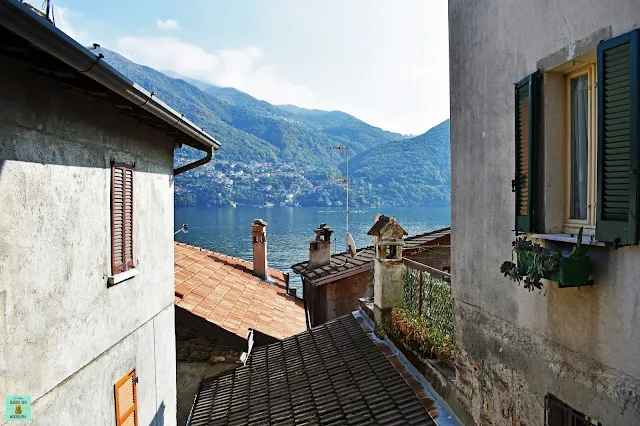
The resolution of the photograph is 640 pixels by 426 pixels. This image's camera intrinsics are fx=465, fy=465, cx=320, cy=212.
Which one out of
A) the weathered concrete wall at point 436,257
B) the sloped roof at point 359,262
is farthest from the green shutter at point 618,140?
the weathered concrete wall at point 436,257

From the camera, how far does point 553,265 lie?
3.30 metres

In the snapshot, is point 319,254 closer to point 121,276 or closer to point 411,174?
point 121,276

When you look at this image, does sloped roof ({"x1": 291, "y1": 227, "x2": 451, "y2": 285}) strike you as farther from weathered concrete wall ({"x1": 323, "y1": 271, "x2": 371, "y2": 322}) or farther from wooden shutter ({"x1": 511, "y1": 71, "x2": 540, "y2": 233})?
wooden shutter ({"x1": 511, "y1": 71, "x2": 540, "y2": 233})

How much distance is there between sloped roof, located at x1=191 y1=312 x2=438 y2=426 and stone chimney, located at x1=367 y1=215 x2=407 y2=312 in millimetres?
927

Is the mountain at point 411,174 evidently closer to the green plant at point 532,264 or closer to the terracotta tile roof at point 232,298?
the terracotta tile roof at point 232,298

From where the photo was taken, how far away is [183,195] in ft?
549

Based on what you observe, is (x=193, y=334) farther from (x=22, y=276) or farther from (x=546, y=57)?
(x=546, y=57)

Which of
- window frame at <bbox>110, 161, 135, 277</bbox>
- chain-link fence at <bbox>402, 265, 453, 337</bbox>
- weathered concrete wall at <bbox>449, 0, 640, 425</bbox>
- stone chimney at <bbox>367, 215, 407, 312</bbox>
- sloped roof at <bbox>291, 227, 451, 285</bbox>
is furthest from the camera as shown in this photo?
sloped roof at <bbox>291, 227, 451, 285</bbox>

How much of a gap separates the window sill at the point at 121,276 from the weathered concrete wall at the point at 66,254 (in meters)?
0.08

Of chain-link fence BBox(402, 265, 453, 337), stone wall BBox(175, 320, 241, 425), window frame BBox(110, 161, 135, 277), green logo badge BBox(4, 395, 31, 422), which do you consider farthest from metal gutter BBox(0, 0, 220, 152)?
stone wall BBox(175, 320, 241, 425)

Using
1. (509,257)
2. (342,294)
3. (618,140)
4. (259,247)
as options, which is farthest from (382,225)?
(259,247)

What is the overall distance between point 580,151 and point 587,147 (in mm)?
97

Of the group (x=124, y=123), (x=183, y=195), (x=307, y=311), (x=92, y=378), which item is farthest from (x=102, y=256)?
(x=183, y=195)

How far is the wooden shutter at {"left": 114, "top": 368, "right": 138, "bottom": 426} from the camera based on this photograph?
6.05 metres
